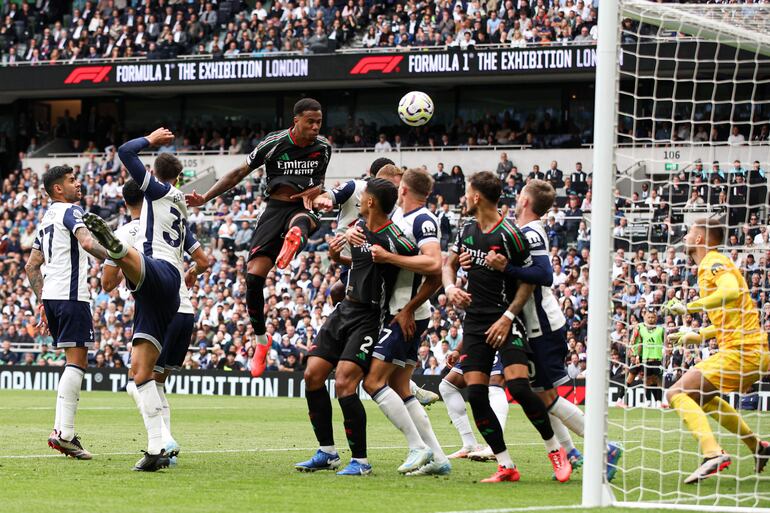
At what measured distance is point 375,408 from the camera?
19.5 metres

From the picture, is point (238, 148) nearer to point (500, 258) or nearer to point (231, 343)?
point (231, 343)

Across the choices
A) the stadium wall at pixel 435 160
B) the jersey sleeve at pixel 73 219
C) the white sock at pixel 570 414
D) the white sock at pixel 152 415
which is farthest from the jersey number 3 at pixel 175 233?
the stadium wall at pixel 435 160

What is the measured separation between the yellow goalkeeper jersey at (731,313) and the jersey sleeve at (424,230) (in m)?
2.04

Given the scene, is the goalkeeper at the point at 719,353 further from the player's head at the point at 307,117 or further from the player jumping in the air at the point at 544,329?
the player's head at the point at 307,117

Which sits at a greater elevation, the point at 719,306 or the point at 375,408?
the point at 719,306

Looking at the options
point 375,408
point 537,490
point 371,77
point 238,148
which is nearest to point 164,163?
point 537,490

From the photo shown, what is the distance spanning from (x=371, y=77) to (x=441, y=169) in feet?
13.5

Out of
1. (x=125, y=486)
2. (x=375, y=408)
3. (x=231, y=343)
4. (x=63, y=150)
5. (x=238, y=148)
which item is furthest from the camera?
(x=63, y=150)

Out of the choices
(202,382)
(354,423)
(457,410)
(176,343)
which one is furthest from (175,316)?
(202,382)

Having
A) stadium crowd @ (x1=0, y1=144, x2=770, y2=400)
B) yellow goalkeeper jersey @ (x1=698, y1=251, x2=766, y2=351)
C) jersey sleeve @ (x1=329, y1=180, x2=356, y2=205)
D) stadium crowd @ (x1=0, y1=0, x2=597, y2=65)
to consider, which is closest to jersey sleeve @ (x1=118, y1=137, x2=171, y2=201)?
jersey sleeve @ (x1=329, y1=180, x2=356, y2=205)

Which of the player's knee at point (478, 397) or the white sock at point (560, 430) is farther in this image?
the white sock at point (560, 430)

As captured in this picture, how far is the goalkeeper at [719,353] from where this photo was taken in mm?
8500

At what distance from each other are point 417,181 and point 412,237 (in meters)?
0.45

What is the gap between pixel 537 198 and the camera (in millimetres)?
A: 9203
